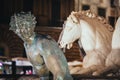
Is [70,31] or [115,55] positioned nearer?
[115,55]

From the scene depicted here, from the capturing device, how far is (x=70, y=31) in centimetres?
496

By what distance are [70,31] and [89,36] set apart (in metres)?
0.32

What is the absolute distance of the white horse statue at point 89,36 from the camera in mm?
4570

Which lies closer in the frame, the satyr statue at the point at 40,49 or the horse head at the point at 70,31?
the satyr statue at the point at 40,49

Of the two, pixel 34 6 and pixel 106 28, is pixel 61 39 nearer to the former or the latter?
pixel 106 28

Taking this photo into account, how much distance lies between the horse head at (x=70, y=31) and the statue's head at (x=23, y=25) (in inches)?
95.7

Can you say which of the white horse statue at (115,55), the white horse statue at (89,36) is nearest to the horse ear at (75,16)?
the white horse statue at (89,36)

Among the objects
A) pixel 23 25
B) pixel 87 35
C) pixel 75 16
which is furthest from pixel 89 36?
pixel 23 25

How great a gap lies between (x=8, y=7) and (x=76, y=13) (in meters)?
16.2

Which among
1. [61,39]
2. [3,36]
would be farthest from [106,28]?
[3,36]

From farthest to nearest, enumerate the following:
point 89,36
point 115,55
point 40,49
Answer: point 89,36 → point 115,55 → point 40,49

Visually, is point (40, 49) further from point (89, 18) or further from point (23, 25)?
point (89, 18)

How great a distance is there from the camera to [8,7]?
2081 centimetres

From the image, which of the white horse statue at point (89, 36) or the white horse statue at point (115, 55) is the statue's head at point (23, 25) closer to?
the white horse statue at point (115, 55)
